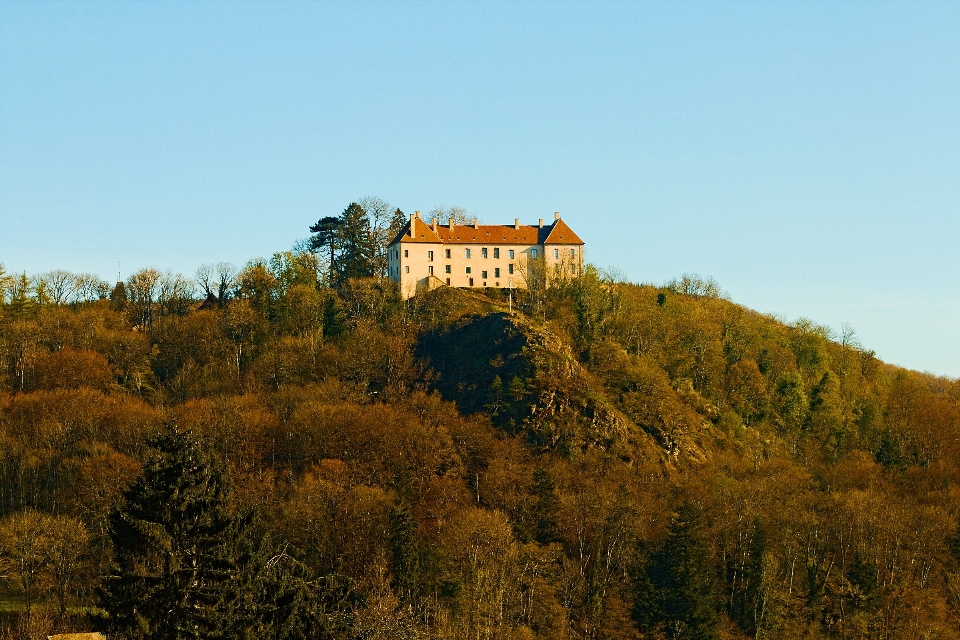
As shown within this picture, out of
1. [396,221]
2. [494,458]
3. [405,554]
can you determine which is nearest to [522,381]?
[494,458]

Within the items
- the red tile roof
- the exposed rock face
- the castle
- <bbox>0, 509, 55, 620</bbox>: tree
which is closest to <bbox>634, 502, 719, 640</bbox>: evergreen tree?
the exposed rock face

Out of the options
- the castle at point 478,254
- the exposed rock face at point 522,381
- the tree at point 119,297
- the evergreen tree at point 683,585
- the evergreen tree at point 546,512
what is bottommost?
the evergreen tree at point 683,585

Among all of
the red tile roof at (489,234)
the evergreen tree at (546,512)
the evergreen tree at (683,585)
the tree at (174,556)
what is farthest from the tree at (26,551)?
the red tile roof at (489,234)

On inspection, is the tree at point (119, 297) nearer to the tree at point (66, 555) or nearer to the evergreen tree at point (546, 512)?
Result: the tree at point (66, 555)

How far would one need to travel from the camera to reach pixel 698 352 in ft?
414

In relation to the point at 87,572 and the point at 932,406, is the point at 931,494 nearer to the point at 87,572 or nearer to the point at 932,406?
the point at 932,406

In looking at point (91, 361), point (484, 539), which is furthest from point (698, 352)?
point (91, 361)

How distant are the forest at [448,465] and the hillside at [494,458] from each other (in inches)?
12.1

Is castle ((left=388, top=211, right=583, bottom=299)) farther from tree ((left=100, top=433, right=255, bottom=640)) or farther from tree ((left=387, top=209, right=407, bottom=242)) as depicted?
tree ((left=100, top=433, right=255, bottom=640))

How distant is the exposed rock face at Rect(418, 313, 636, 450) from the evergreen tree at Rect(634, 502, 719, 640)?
726 inches

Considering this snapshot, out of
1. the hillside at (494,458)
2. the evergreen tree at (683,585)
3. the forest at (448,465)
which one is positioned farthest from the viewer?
the evergreen tree at (683,585)

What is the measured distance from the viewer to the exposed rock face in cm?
10300

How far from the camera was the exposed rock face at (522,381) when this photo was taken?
338 ft

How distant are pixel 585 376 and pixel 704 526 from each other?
92.2 feet
